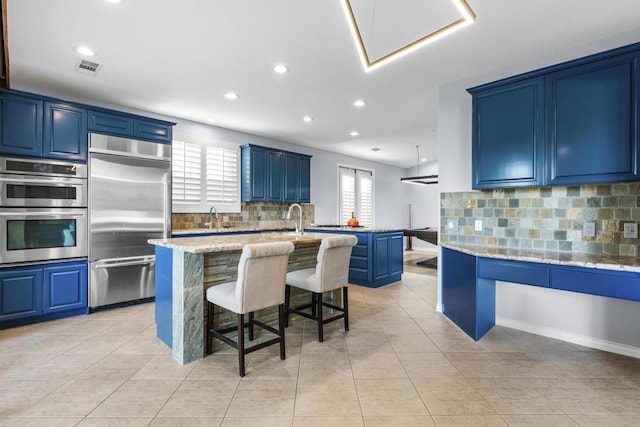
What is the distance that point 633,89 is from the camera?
2459 millimetres

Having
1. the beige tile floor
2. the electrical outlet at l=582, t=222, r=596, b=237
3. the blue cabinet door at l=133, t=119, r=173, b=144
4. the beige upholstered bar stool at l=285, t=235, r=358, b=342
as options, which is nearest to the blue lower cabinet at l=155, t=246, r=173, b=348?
the beige tile floor

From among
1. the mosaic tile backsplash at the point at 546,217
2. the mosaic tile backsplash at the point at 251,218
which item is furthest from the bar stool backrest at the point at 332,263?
the mosaic tile backsplash at the point at 251,218

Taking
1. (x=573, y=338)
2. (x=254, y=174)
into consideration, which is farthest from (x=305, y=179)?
(x=573, y=338)

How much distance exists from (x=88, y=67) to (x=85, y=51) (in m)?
0.37

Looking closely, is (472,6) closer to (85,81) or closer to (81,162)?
(85,81)

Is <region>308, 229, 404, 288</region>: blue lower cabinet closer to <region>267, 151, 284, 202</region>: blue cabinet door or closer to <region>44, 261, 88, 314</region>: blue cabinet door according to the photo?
<region>267, 151, 284, 202</region>: blue cabinet door

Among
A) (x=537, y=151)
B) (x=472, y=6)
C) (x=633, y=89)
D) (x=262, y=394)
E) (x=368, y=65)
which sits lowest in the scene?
(x=262, y=394)

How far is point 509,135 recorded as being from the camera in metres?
3.04

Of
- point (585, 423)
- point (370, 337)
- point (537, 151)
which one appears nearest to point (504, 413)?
point (585, 423)

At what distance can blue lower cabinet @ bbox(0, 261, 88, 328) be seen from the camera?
3338 millimetres

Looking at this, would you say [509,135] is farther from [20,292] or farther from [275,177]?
[20,292]

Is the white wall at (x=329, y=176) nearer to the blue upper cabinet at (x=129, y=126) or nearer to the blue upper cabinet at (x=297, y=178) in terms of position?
the blue upper cabinet at (x=297, y=178)

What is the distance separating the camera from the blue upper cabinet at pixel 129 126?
3.92 metres

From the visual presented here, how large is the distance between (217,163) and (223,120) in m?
0.76
